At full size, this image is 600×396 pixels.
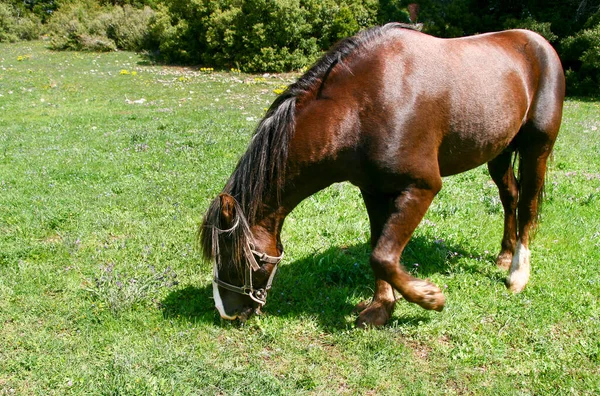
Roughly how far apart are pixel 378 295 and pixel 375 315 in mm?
186

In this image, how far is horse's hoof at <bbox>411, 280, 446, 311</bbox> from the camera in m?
3.63

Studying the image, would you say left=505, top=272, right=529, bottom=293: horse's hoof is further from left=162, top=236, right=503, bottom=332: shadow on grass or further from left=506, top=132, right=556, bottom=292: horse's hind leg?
left=162, top=236, right=503, bottom=332: shadow on grass

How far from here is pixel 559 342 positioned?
3725mm

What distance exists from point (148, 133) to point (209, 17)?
1406 cm

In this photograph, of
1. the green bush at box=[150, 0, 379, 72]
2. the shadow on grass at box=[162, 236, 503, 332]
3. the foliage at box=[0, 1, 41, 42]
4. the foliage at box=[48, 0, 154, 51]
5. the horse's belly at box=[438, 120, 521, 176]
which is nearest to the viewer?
the horse's belly at box=[438, 120, 521, 176]

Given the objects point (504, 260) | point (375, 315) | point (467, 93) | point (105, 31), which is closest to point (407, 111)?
point (467, 93)

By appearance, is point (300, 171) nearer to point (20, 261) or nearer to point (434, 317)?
point (434, 317)

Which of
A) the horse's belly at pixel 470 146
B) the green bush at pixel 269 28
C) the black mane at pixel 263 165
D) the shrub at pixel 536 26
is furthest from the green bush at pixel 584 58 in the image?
the black mane at pixel 263 165

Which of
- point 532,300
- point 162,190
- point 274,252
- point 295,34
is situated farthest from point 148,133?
point 295,34

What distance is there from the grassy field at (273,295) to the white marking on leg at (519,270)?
114 mm

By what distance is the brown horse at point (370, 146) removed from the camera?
3.46m

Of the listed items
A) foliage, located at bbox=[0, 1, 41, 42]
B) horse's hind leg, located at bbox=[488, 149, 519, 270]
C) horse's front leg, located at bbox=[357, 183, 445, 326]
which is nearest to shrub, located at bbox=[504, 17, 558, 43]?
horse's hind leg, located at bbox=[488, 149, 519, 270]

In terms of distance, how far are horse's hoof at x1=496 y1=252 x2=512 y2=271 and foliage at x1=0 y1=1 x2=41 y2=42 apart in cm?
3787

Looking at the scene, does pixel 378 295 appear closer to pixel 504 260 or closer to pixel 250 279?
pixel 250 279
